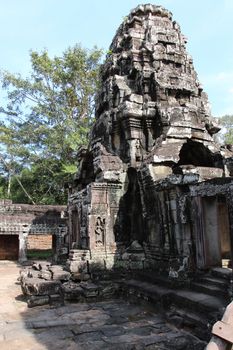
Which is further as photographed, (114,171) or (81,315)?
(114,171)

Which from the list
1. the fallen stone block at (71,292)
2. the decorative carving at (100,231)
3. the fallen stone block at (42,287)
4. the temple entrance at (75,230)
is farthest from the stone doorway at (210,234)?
the temple entrance at (75,230)

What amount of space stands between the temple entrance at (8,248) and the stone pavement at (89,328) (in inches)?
516

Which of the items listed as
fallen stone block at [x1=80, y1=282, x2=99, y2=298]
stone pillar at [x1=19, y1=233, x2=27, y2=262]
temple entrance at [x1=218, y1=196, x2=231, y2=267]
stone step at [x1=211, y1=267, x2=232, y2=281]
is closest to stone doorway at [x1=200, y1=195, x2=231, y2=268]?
stone step at [x1=211, y1=267, x2=232, y2=281]

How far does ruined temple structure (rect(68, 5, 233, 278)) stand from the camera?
21.6ft

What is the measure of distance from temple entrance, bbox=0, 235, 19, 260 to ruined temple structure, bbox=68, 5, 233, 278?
10.1m

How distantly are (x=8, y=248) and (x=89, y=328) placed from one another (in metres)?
15.7

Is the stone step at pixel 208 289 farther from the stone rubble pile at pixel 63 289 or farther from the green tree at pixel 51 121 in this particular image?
the green tree at pixel 51 121

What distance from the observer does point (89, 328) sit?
5434mm

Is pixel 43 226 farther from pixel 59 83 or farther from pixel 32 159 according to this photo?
pixel 59 83

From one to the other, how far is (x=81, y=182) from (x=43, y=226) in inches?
320

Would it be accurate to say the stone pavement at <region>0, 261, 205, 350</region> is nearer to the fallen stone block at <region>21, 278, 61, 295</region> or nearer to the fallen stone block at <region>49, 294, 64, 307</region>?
the fallen stone block at <region>49, 294, 64, 307</region>

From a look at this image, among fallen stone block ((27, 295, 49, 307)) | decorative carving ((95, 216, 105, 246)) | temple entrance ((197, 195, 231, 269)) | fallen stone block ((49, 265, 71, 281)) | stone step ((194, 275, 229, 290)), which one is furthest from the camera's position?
decorative carving ((95, 216, 105, 246))

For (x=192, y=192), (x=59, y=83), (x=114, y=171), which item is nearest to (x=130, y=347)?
(x=192, y=192)

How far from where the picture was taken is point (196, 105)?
10.7 m
